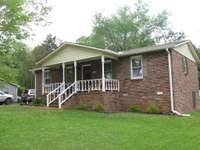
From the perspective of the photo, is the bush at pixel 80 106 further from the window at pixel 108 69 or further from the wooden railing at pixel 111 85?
the window at pixel 108 69

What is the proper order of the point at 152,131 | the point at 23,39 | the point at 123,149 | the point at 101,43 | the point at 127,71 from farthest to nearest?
the point at 101,43 < the point at 127,71 < the point at 23,39 < the point at 152,131 < the point at 123,149

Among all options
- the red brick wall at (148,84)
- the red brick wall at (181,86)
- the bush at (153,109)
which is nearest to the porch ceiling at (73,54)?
the red brick wall at (148,84)

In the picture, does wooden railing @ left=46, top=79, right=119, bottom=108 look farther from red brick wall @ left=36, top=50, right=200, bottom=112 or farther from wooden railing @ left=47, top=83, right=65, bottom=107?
red brick wall @ left=36, top=50, right=200, bottom=112

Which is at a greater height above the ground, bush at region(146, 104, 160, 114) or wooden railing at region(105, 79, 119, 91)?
wooden railing at region(105, 79, 119, 91)

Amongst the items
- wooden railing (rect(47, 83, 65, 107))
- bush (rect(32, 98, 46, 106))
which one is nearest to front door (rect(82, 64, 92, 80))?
wooden railing (rect(47, 83, 65, 107))

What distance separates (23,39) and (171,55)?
33.0 feet

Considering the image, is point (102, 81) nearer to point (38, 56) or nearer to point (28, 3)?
point (28, 3)

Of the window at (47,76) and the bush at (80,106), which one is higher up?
the window at (47,76)

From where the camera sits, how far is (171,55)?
1950 cm

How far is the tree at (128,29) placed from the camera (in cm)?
4884

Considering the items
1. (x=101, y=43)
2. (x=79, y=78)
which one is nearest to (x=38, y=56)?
(x=101, y=43)

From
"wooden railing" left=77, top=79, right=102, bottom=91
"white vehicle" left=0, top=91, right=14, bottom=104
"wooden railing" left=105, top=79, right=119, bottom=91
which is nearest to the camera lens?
"wooden railing" left=105, top=79, right=119, bottom=91

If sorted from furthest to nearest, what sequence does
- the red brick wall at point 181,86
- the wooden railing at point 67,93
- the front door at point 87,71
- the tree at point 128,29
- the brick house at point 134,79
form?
the tree at point 128,29, the front door at point 87,71, the wooden railing at point 67,93, the red brick wall at point 181,86, the brick house at point 134,79

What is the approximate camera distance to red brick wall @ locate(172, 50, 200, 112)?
64.0 ft
